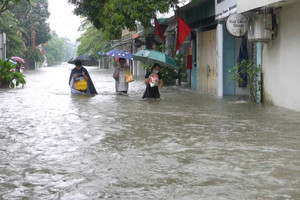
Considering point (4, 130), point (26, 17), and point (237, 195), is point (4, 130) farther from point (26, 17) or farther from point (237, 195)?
point (26, 17)

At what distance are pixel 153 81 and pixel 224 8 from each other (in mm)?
3382

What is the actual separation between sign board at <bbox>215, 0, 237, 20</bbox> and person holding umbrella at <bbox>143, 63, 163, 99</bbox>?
279 centimetres

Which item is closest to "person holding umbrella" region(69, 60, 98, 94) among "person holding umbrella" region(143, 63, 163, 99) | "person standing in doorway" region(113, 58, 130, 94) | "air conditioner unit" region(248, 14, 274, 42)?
"person standing in doorway" region(113, 58, 130, 94)

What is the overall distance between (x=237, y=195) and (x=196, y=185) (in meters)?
0.55

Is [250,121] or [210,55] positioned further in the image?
[210,55]

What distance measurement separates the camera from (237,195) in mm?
5008

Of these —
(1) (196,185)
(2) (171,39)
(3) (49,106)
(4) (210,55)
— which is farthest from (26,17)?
(1) (196,185)

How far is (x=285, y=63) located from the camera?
534 inches

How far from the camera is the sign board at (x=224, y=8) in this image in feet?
53.2

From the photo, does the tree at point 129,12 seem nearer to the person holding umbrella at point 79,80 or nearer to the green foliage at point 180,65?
the person holding umbrella at point 79,80

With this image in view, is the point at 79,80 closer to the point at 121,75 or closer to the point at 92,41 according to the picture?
the point at 121,75

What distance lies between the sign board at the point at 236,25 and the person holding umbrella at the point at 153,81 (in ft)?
9.02

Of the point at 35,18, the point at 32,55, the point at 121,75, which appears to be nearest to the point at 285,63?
the point at 121,75

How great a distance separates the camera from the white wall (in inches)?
505
